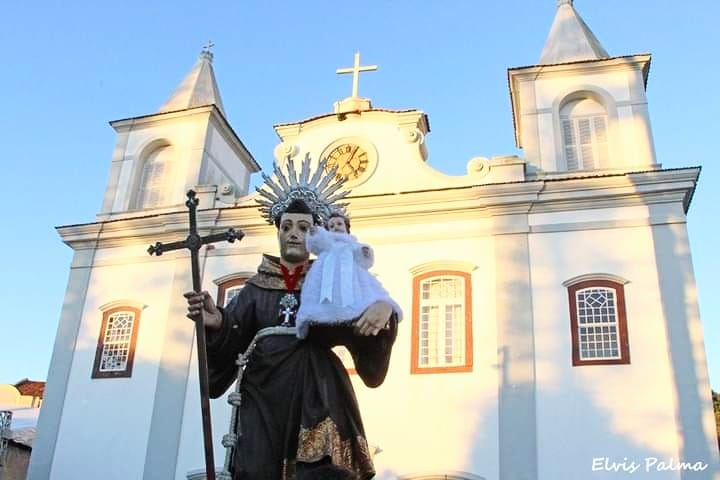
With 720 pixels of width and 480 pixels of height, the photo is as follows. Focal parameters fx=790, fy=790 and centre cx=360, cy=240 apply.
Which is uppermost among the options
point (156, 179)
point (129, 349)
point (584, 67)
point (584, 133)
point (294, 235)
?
point (584, 67)

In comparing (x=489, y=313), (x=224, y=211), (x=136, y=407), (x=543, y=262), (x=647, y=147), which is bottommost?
(x=136, y=407)

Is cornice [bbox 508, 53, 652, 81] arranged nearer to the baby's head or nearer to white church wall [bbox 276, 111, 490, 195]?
white church wall [bbox 276, 111, 490, 195]

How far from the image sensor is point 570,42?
15852mm

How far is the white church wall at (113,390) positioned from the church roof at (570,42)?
28.1ft

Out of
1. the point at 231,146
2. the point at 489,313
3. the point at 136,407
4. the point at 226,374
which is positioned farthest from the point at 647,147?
the point at 226,374

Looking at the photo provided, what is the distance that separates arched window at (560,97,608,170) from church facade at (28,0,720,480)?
0.12ft

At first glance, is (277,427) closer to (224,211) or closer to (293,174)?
(293,174)

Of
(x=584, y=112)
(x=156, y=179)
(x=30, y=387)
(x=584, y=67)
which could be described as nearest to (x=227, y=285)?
(x=156, y=179)

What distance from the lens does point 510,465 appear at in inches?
454

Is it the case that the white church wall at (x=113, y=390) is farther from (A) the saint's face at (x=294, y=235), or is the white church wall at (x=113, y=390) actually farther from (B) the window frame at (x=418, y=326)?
(A) the saint's face at (x=294, y=235)

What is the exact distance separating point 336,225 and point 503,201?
370 inches

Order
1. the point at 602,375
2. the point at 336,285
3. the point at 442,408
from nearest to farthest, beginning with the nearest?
the point at 336,285
the point at 602,375
the point at 442,408

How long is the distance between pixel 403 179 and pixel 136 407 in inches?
245

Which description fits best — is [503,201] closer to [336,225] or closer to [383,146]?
[383,146]
